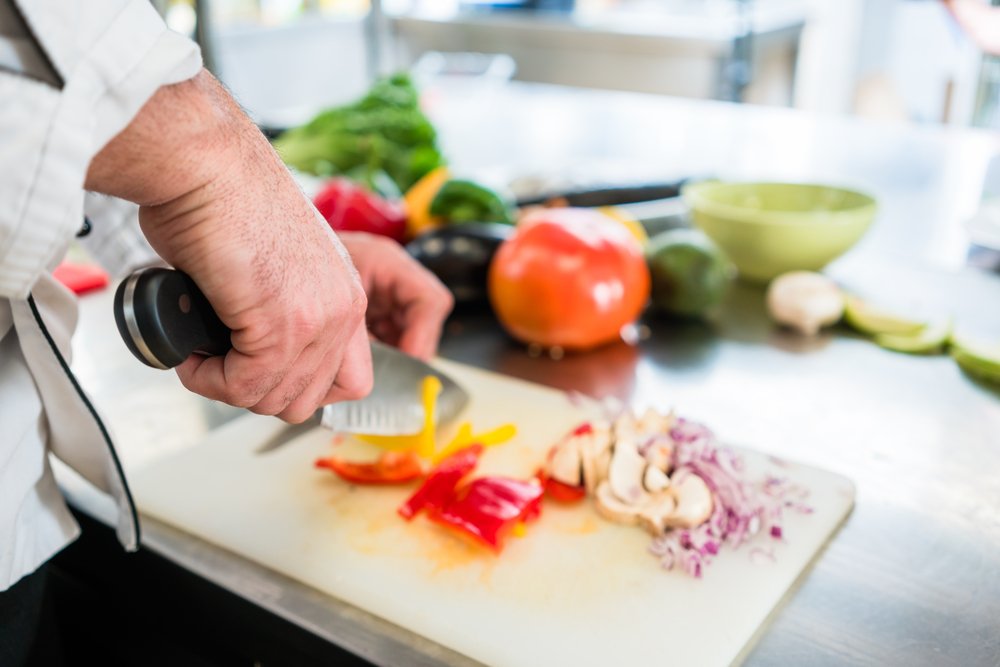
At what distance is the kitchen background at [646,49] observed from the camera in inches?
158

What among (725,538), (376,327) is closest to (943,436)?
(725,538)

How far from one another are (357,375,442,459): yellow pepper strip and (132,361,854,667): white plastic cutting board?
0.05m

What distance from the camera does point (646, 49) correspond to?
4.12 metres

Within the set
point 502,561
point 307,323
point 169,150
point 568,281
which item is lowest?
point 502,561

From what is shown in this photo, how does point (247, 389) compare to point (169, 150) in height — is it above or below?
below

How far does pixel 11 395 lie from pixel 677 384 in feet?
2.33

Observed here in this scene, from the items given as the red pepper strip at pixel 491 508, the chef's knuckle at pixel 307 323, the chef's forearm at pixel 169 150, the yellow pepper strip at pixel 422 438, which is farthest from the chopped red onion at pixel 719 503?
the chef's forearm at pixel 169 150

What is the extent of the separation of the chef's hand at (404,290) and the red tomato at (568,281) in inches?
5.6

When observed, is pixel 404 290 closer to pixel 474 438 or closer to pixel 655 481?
pixel 474 438

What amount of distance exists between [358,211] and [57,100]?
948mm

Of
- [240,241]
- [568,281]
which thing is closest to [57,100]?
[240,241]

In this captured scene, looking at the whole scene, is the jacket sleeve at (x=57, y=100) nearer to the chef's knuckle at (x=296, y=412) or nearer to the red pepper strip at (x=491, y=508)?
the chef's knuckle at (x=296, y=412)

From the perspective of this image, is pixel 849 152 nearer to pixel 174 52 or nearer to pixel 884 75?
pixel 174 52

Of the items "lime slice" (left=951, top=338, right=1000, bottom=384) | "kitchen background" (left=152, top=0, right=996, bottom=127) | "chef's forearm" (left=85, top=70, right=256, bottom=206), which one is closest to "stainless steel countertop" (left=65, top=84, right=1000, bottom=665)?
"lime slice" (left=951, top=338, right=1000, bottom=384)
